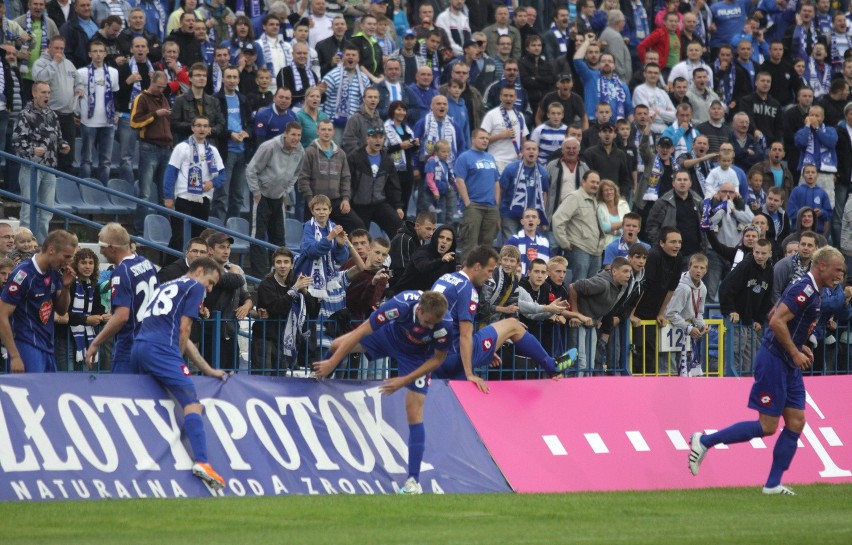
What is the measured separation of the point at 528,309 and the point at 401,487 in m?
3.17

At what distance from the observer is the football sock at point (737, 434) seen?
41.2 ft

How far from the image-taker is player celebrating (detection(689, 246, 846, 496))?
1241cm

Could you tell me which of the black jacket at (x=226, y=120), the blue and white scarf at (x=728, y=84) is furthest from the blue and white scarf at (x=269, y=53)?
the blue and white scarf at (x=728, y=84)

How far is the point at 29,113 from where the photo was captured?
17.3 meters

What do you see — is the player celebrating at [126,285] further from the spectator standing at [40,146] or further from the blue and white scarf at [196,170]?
the blue and white scarf at [196,170]

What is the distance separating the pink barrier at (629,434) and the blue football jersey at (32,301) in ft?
12.2

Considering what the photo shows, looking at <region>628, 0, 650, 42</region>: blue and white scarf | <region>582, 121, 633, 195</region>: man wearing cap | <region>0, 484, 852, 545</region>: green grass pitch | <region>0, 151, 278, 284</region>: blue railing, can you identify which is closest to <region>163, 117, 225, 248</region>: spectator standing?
<region>0, 151, 278, 284</region>: blue railing

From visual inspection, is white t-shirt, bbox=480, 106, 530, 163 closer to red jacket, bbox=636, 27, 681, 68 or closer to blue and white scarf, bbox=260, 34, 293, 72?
blue and white scarf, bbox=260, 34, 293, 72

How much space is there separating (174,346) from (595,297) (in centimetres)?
550

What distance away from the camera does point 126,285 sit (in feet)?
40.2

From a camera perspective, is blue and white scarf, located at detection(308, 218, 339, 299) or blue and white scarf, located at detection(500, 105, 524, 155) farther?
blue and white scarf, located at detection(500, 105, 524, 155)

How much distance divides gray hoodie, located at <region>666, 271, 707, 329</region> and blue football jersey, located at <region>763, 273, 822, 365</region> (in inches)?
140

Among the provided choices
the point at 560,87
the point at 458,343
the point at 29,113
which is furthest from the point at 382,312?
the point at 560,87

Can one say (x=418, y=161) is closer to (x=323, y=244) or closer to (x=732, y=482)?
(x=323, y=244)
